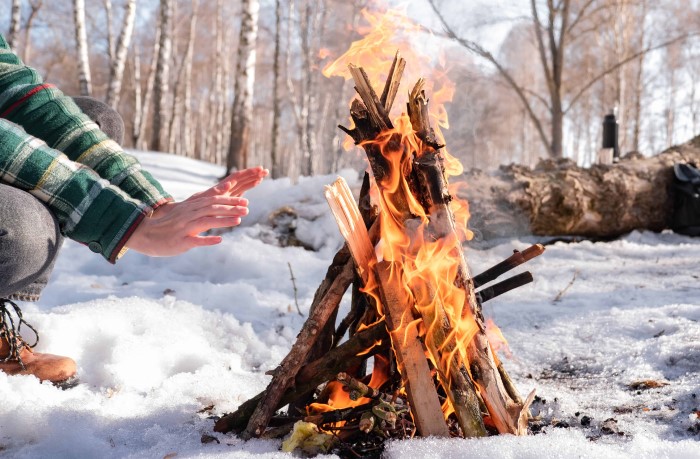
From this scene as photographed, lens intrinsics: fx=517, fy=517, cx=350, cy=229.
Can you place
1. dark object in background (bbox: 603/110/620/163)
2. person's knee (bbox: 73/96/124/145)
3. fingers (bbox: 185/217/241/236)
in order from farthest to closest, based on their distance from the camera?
dark object in background (bbox: 603/110/620/163), person's knee (bbox: 73/96/124/145), fingers (bbox: 185/217/241/236)

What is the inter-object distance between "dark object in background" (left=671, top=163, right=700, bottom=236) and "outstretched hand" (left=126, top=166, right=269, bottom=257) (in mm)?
5635

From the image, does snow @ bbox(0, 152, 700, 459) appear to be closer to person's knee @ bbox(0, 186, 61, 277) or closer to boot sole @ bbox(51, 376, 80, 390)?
boot sole @ bbox(51, 376, 80, 390)

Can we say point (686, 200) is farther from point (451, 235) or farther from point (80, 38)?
point (80, 38)

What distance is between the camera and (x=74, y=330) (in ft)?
7.48

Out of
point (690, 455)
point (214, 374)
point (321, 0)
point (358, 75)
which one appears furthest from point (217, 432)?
point (321, 0)

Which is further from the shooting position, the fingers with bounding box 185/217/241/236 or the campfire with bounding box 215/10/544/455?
the campfire with bounding box 215/10/544/455

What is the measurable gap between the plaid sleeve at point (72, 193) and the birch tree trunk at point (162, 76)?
12.8 m

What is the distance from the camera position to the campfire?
143 centimetres

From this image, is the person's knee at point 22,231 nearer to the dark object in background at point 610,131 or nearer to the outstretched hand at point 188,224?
the outstretched hand at point 188,224

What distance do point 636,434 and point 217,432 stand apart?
122 cm

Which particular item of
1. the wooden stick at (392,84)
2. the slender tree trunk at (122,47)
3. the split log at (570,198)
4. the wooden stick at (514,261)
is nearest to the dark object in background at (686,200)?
the split log at (570,198)

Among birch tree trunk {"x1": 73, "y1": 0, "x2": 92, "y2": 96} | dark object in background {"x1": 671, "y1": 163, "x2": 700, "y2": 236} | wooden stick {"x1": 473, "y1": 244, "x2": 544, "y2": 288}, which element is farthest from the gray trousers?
birch tree trunk {"x1": 73, "y1": 0, "x2": 92, "y2": 96}

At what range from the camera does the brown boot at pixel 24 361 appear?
75.5 inches

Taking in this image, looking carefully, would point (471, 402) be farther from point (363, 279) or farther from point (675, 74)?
point (675, 74)
